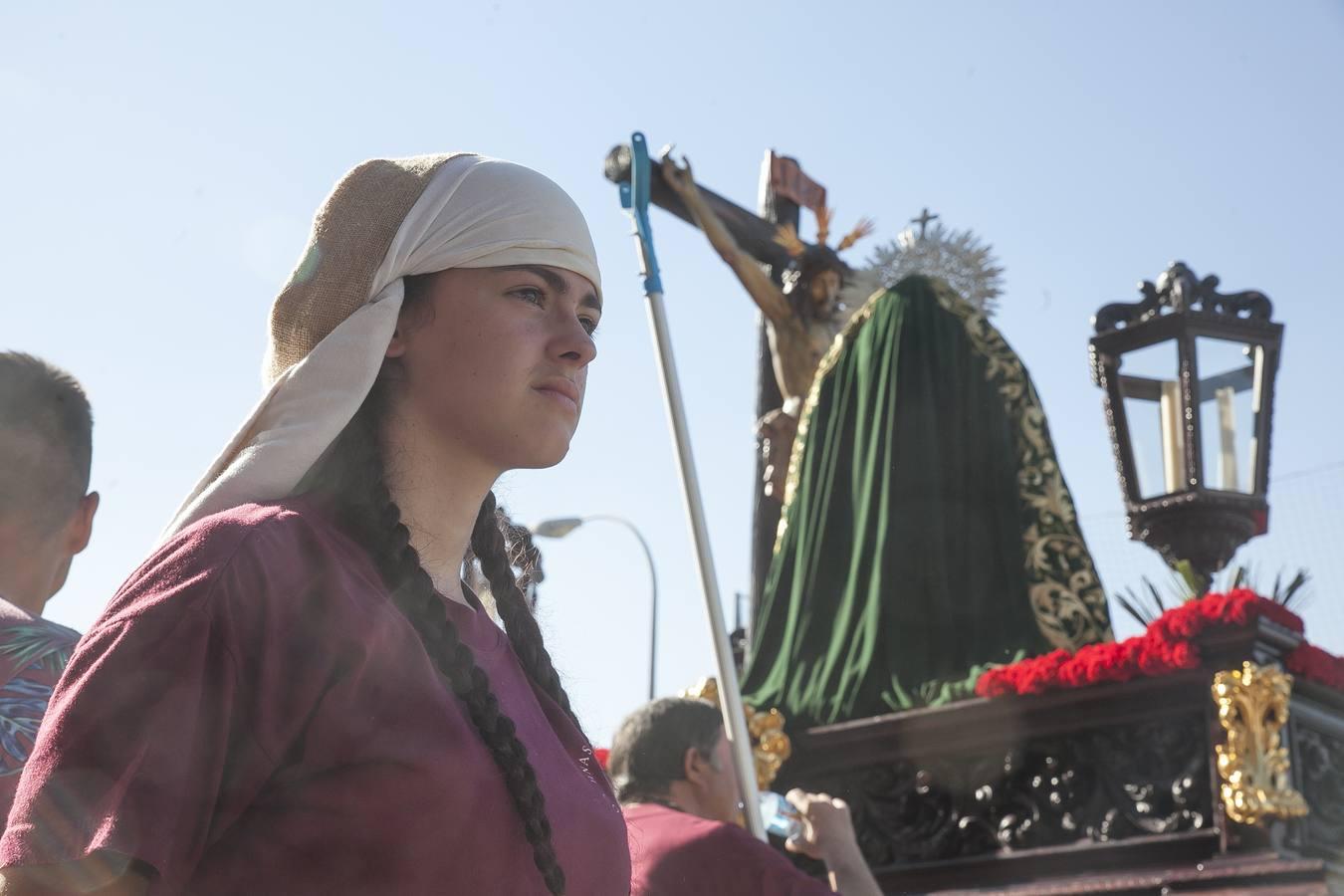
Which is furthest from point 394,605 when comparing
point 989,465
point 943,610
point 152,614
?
point 989,465

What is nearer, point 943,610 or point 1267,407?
point 1267,407

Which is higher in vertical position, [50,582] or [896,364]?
[896,364]

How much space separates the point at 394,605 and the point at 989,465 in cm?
443

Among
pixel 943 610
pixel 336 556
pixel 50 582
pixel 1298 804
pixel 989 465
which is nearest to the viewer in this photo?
pixel 336 556

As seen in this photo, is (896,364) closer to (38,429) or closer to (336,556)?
(38,429)

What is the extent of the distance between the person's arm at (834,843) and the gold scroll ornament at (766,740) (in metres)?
1.06

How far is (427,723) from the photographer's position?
4.59 ft

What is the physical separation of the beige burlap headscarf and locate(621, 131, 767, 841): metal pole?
2.30 metres

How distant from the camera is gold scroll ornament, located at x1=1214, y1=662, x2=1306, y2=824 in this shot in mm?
3988

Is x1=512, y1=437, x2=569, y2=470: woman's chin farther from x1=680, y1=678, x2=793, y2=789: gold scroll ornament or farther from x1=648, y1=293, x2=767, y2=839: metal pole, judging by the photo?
x1=680, y1=678, x2=793, y2=789: gold scroll ornament

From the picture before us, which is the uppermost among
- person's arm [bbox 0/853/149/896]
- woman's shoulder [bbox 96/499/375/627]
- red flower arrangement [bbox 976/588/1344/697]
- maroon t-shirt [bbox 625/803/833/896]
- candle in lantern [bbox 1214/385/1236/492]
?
candle in lantern [bbox 1214/385/1236/492]

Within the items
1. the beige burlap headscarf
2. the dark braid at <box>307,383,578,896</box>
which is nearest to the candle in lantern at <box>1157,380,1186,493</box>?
the beige burlap headscarf

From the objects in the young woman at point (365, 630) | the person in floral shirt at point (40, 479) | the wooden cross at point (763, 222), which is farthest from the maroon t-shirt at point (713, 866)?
the wooden cross at point (763, 222)

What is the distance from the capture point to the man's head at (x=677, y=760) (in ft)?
12.4
